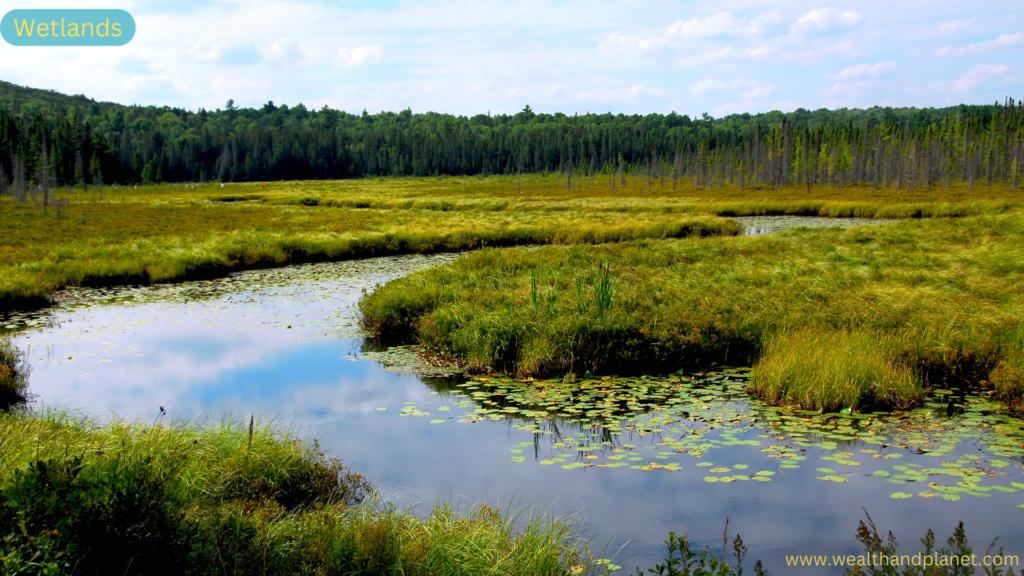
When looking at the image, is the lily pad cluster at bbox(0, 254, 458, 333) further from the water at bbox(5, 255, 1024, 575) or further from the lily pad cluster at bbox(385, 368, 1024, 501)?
the lily pad cluster at bbox(385, 368, 1024, 501)

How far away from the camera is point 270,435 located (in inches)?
303

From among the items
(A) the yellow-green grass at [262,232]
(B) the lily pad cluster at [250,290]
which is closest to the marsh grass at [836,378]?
(B) the lily pad cluster at [250,290]

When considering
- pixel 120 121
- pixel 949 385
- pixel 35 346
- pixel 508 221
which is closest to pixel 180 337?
pixel 35 346

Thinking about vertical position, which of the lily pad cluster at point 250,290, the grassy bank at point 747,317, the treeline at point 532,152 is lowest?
the lily pad cluster at point 250,290

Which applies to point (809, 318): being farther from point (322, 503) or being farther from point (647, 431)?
point (322, 503)

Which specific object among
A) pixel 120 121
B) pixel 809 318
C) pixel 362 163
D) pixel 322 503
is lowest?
pixel 322 503

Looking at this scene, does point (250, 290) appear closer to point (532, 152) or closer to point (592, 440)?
point (592, 440)

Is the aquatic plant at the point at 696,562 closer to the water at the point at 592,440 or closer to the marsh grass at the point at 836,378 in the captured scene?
the water at the point at 592,440

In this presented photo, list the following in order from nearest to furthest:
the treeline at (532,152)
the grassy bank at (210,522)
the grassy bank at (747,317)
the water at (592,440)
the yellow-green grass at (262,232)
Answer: the grassy bank at (210,522) → the water at (592,440) → the grassy bank at (747,317) → the yellow-green grass at (262,232) → the treeline at (532,152)

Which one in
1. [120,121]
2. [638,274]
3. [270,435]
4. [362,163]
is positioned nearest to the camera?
[270,435]

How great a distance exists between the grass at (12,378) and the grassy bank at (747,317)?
647cm

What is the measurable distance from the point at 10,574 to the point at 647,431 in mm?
6682

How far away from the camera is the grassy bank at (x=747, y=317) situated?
9.98 meters

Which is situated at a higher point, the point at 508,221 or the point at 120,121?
the point at 120,121
